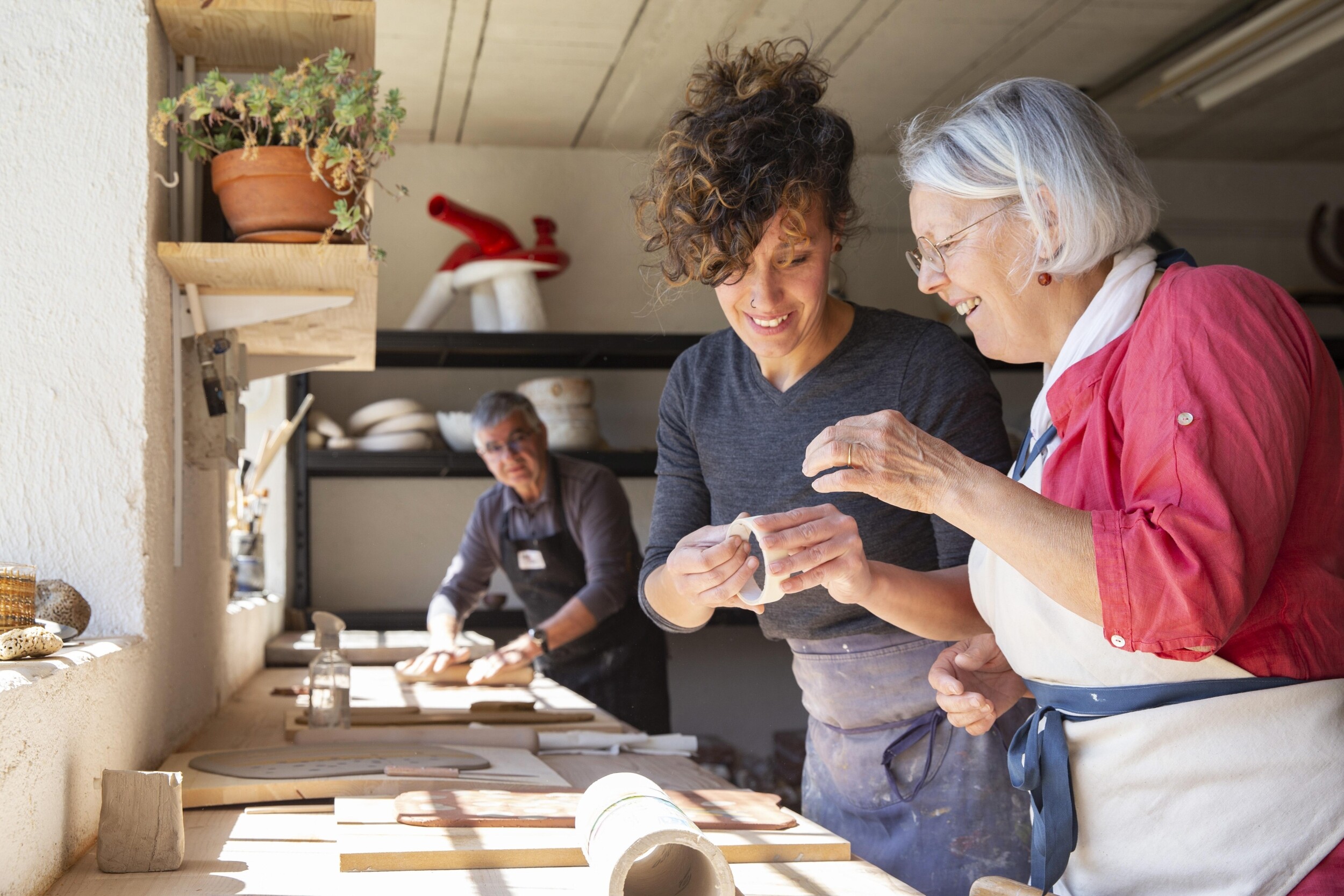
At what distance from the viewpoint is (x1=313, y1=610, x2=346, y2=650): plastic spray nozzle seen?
222 centimetres

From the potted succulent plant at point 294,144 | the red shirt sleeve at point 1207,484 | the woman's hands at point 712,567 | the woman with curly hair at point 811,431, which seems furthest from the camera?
the potted succulent plant at point 294,144

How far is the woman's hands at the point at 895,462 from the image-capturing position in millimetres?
1009

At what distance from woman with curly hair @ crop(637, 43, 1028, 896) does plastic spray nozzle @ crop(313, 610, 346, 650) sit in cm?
80

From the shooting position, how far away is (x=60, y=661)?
1.32 metres

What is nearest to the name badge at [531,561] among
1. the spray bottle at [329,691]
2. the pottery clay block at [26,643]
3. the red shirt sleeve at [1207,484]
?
the spray bottle at [329,691]

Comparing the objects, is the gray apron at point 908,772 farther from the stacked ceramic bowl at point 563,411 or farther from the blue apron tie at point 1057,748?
the stacked ceramic bowl at point 563,411

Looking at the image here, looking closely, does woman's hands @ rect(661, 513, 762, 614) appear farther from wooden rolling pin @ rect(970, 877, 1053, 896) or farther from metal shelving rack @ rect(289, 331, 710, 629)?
metal shelving rack @ rect(289, 331, 710, 629)

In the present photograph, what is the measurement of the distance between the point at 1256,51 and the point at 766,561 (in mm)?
3235

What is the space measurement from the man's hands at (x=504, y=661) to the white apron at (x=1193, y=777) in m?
1.97

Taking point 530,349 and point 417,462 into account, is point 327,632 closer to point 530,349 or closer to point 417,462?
point 417,462

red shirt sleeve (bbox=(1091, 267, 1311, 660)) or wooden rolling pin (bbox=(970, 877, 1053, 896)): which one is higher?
red shirt sleeve (bbox=(1091, 267, 1311, 660))

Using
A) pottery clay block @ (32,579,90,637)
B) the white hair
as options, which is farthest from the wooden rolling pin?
pottery clay block @ (32,579,90,637)

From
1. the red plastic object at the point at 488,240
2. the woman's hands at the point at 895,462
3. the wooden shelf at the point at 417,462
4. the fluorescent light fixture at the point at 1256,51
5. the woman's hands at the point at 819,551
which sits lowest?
the woman's hands at the point at 819,551

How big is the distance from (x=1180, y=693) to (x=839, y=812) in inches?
32.9
